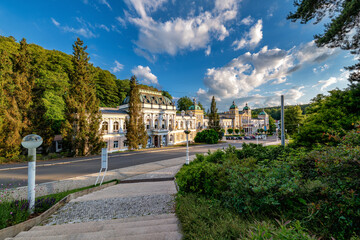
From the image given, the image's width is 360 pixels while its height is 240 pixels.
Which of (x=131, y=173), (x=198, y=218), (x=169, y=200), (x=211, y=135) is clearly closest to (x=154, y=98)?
(x=211, y=135)

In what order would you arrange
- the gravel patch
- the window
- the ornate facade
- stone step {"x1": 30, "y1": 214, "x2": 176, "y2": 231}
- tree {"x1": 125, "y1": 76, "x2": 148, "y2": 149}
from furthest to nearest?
the window → the ornate facade → tree {"x1": 125, "y1": 76, "x2": 148, "y2": 149} → the gravel patch → stone step {"x1": 30, "y1": 214, "x2": 176, "y2": 231}

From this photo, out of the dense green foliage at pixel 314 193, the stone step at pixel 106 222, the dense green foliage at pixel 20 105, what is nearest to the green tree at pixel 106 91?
the dense green foliage at pixel 20 105

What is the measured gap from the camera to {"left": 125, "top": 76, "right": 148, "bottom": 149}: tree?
22.3 m

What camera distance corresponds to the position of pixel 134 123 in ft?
74.3

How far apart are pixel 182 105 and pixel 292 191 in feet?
194

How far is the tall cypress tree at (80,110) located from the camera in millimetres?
17078

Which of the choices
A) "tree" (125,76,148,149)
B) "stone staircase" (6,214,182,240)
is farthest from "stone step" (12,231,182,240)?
"tree" (125,76,148,149)

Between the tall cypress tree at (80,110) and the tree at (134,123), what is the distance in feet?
16.1

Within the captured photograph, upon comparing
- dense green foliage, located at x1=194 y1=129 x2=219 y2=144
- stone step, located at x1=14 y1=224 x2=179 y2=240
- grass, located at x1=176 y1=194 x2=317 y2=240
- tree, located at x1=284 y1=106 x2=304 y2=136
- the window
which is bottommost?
dense green foliage, located at x1=194 y1=129 x2=219 y2=144

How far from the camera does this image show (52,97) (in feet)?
67.8

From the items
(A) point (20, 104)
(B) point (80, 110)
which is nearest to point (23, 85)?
(A) point (20, 104)

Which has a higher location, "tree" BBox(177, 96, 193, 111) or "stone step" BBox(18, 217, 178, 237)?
"tree" BBox(177, 96, 193, 111)

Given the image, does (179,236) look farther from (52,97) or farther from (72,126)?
(52,97)

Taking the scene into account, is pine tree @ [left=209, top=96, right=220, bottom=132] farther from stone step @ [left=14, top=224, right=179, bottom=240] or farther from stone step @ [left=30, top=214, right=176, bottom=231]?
stone step @ [left=14, top=224, right=179, bottom=240]
